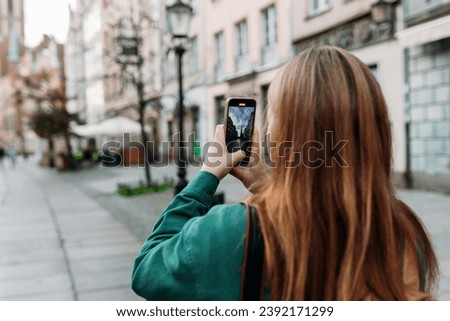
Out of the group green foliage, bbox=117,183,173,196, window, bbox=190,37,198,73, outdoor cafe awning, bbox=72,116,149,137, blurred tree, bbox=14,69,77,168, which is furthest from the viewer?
blurred tree, bbox=14,69,77,168

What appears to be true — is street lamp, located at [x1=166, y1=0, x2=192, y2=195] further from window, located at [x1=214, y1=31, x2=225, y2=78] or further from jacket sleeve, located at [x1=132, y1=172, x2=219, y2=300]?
window, located at [x1=214, y1=31, x2=225, y2=78]

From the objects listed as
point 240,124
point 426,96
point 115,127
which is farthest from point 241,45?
point 240,124

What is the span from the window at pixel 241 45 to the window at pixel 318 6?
441 centimetres

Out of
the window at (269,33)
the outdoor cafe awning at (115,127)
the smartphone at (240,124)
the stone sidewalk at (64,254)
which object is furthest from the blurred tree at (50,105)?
the smartphone at (240,124)

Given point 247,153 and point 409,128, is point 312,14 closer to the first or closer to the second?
point 409,128

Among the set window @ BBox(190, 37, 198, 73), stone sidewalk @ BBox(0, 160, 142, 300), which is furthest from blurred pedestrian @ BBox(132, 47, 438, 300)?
window @ BBox(190, 37, 198, 73)

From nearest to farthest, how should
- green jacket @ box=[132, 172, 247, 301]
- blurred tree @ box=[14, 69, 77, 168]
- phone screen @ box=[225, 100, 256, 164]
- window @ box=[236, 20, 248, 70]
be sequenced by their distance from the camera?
green jacket @ box=[132, 172, 247, 301] → phone screen @ box=[225, 100, 256, 164] → window @ box=[236, 20, 248, 70] → blurred tree @ box=[14, 69, 77, 168]

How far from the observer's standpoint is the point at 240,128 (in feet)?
4.06

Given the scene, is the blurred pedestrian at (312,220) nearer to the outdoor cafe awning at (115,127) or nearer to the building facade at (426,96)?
the building facade at (426,96)

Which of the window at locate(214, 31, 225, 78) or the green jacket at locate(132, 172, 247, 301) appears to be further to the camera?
the window at locate(214, 31, 225, 78)

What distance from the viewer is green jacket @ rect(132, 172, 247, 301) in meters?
0.97

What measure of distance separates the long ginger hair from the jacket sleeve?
0.13m
